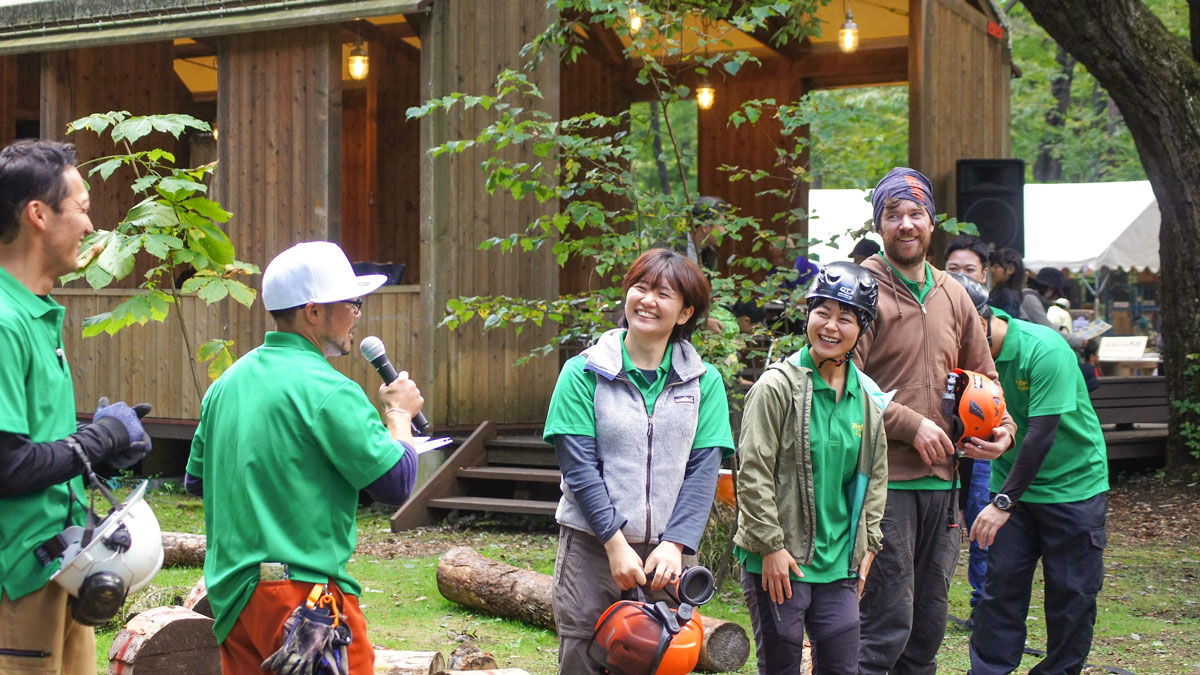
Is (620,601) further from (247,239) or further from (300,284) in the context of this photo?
(247,239)

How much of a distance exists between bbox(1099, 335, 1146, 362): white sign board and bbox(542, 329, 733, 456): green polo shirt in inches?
551

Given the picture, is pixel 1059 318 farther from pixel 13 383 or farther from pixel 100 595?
pixel 13 383

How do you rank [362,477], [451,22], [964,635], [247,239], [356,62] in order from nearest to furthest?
[362,477], [964,635], [451,22], [247,239], [356,62]

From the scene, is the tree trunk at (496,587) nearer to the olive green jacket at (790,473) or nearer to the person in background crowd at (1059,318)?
the olive green jacket at (790,473)

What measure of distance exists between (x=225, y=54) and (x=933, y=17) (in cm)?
705

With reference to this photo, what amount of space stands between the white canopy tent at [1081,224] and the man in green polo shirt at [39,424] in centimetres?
1760

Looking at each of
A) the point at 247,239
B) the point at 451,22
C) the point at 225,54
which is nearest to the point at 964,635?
the point at 451,22

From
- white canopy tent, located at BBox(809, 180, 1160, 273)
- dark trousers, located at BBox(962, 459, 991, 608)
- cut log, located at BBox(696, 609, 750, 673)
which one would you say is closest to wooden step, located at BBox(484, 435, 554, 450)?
dark trousers, located at BBox(962, 459, 991, 608)

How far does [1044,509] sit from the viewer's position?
5.14 metres

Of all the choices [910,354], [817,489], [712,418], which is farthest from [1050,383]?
[712,418]

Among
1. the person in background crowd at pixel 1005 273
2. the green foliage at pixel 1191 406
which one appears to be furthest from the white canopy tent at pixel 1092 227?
the person in background crowd at pixel 1005 273

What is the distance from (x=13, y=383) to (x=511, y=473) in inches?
287

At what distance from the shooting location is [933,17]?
12484 mm

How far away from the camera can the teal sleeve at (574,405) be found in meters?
3.83
